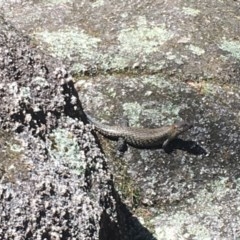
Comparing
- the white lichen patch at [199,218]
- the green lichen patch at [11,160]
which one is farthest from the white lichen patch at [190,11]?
the green lichen patch at [11,160]

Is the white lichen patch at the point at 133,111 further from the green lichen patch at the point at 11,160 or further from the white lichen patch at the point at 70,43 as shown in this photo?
the green lichen patch at the point at 11,160

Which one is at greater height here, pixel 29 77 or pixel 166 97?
pixel 29 77

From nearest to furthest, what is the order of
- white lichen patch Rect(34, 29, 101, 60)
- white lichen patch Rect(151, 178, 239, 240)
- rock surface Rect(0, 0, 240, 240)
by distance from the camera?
white lichen patch Rect(151, 178, 239, 240) → rock surface Rect(0, 0, 240, 240) → white lichen patch Rect(34, 29, 101, 60)

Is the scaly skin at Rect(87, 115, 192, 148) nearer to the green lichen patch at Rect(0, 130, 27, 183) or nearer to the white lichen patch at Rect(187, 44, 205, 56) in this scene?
the white lichen patch at Rect(187, 44, 205, 56)

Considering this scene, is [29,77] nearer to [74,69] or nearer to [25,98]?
[25,98]

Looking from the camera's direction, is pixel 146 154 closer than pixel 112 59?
Yes

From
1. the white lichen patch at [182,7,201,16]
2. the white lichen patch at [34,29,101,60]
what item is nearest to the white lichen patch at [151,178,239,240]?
the white lichen patch at [34,29,101,60]

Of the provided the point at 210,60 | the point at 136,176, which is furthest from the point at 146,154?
the point at 210,60
